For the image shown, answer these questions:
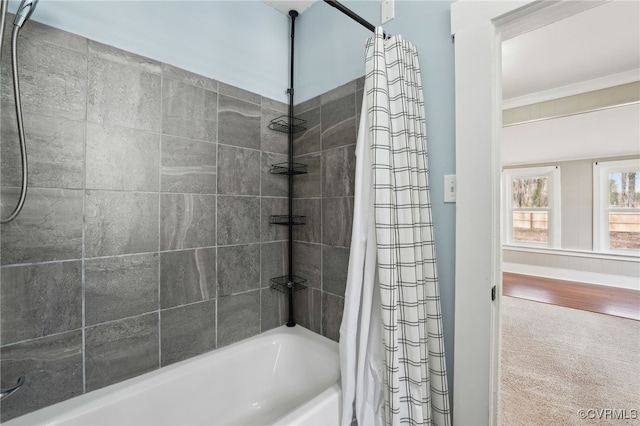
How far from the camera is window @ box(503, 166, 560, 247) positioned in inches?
191

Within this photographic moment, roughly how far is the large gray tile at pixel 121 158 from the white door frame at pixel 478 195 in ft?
4.67

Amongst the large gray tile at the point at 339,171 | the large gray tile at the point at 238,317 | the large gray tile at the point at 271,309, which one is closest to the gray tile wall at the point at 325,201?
the large gray tile at the point at 339,171

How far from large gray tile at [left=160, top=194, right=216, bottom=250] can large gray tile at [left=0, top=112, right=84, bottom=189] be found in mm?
364

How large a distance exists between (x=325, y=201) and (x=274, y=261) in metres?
0.54

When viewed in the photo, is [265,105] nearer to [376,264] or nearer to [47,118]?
[47,118]

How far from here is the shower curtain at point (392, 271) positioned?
110cm

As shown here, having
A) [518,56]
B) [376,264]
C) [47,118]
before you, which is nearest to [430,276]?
[376,264]

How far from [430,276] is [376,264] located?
243mm

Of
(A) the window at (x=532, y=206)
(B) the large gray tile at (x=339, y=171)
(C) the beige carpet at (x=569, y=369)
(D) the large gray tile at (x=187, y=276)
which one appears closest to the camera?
(D) the large gray tile at (x=187, y=276)

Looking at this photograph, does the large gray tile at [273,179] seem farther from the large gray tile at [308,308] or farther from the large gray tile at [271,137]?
the large gray tile at [308,308]

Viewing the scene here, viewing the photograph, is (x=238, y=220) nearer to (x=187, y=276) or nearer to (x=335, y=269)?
(x=187, y=276)

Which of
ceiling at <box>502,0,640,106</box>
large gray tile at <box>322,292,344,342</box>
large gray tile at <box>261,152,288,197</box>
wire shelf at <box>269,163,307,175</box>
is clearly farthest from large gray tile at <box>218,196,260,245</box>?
ceiling at <box>502,0,640,106</box>

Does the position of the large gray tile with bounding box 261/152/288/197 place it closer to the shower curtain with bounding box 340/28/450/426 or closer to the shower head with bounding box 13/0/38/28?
the shower curtain with bounding box 340/28/450/426

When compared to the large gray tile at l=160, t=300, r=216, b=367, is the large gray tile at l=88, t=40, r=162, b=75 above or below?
above
